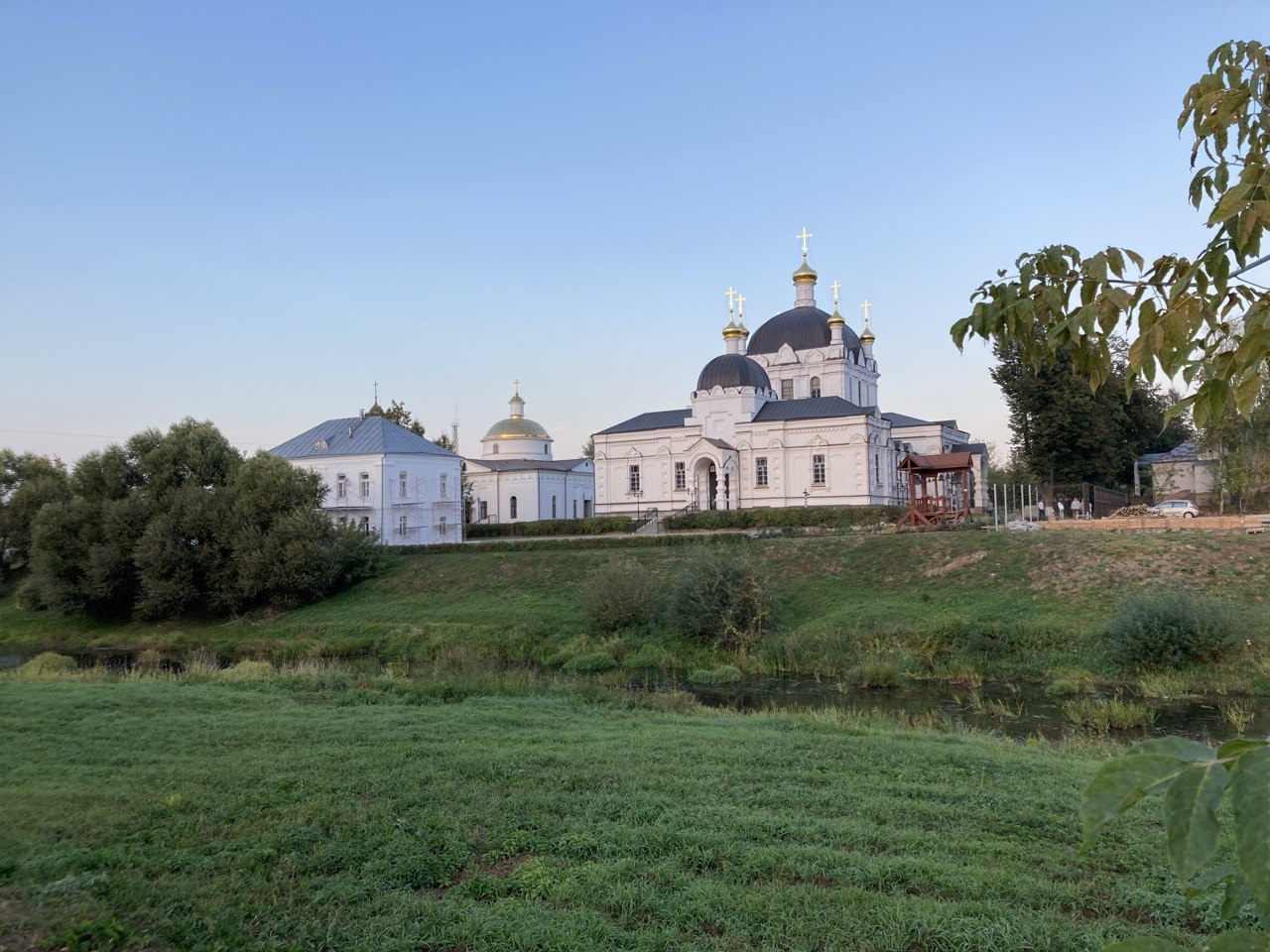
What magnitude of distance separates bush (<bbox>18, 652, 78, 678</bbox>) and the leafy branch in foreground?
1982 centimetres

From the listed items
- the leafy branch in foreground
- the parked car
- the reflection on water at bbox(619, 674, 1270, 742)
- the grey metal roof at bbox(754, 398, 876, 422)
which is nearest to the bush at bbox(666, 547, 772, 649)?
the reflection on water at bbox(619, 674, 1270, 742)

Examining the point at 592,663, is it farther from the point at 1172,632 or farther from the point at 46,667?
the point at 1172,632

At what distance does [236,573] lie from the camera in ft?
111

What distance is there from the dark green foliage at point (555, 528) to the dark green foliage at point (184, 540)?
1116cm

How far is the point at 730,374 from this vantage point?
48438mm

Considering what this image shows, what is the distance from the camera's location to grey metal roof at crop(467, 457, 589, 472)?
59.5 meters

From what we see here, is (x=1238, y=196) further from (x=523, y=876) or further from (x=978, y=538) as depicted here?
(x=978, y=538)

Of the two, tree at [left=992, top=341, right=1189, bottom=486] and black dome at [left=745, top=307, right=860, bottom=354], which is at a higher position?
black dome at [left=745, top=307, right=860, bottom=354]

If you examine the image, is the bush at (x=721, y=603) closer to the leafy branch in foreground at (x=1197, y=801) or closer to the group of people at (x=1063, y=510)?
the group of people at (x=1063, y=510)

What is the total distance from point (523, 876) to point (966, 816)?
355cm

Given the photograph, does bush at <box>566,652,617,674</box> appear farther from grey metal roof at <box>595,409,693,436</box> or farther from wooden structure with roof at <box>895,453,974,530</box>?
grey metal roof at <box>595,409,693,436</box>

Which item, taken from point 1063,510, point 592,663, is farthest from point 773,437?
point 592,663

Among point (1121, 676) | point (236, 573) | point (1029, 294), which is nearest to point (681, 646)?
point (1121, 676)

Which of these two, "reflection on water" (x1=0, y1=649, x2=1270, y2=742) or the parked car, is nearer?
"reflection on water" (x1=0, y1=649, x2=1270, y2=742)
